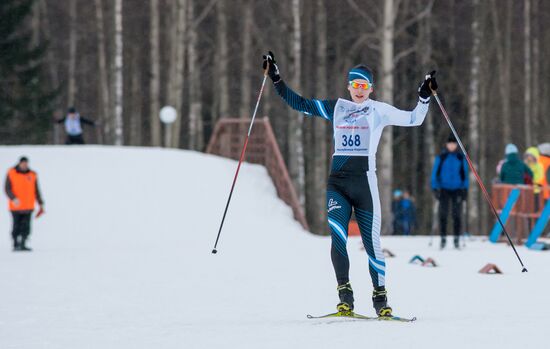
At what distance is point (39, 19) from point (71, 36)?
9.50 ft

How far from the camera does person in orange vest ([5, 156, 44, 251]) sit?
18.6 metres

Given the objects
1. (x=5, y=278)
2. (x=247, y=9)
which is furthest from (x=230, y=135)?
(x=5, y=278)

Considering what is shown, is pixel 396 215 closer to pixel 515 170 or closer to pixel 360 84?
pixel 515 170

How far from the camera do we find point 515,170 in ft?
63.4

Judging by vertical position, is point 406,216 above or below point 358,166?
below

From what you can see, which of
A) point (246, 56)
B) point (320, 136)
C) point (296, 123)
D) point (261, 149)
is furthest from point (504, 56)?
point (261, 149)

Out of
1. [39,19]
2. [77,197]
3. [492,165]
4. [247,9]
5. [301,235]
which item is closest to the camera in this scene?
[301,235]

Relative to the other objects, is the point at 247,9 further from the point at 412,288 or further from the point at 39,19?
the point at 412,288

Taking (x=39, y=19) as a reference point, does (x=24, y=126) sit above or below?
below

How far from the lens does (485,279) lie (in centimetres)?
1297

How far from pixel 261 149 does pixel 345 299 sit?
17.8m

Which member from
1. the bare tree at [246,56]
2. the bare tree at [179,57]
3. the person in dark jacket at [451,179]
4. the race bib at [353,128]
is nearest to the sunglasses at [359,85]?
the race bib at [353,128]

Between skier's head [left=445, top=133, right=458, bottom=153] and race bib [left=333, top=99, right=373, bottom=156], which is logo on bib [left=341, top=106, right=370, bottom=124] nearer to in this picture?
race bib [left=333, top=99, right=373, bottom=156]

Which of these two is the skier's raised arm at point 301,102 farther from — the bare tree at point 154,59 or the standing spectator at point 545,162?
the bare tree at point 154,59
